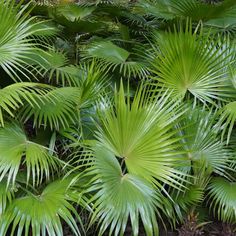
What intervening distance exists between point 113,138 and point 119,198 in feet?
1.40

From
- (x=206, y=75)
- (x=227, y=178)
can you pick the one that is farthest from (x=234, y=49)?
(x=227, y=178)

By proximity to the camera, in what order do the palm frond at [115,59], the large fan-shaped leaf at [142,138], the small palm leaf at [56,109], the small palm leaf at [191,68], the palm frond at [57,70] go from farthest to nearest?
the palm frond at [115,59] → the palm frond at [57,70] → the small palm leaf at [191,68] → the small palm leaf at [56,109] → the large fan-shaped leaf at [142,138]

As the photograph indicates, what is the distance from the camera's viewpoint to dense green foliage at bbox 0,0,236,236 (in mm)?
2094

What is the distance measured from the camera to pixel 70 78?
2.99 metres

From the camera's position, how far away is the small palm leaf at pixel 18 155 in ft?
6.84

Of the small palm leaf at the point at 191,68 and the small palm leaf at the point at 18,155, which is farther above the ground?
the small palm leaf at the point at 191,68

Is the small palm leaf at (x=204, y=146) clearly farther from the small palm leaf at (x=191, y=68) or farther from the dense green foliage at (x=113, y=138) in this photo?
the small palm leaf at (x=191, y=68)

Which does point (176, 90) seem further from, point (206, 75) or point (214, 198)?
point (214, 198)

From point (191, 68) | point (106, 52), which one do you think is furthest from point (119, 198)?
point (106, 52)

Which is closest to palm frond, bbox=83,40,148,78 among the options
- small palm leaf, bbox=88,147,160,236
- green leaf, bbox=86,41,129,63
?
green leaf, bbox=86,41,129,63

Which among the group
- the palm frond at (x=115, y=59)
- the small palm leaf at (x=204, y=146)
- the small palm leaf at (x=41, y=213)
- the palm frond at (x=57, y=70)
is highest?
the palm frond at (x=115, y=59)

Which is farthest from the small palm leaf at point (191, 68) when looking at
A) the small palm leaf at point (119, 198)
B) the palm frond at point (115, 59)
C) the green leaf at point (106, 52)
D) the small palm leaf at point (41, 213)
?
the small palm leaf at point (41, 213)

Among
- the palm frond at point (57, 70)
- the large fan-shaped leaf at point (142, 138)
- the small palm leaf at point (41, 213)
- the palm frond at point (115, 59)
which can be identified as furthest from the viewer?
the palm frond at point (115, 59)

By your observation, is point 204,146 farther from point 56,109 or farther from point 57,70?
point 57,70
